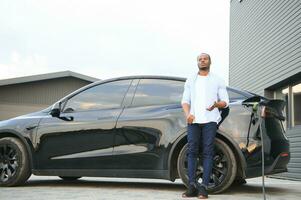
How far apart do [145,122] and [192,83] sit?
32.8 inches

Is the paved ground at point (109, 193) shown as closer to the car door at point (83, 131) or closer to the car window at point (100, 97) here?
the car door at point (83, 131)

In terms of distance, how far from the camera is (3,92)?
24188 mm

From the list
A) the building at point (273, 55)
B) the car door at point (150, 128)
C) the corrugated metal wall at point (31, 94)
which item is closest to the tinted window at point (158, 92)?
the car door at point (150, 128)

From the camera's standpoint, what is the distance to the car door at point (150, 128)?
240 inches

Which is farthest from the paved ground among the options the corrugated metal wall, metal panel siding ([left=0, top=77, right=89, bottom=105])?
metal panel siding ([left=0, top=77, right=89, bottom=105])

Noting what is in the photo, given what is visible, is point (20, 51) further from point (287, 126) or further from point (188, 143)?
point (188, 143)

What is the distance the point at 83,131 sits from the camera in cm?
652

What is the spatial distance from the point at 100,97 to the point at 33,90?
1892 cm

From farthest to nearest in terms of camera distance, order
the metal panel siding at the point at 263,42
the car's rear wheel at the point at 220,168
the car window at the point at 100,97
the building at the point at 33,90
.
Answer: the building at the point at 33,90 → the metal panel siding at the point at 263,42 → the car window at the point at 100,97 → the car's rear wheel at the point at 220,168

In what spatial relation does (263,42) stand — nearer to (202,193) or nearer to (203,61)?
(203,61)

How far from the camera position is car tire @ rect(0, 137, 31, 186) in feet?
22.1

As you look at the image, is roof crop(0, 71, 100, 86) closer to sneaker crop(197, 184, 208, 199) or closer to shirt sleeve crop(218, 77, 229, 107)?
shirt sleeve crop(218, 77, 229, 107)

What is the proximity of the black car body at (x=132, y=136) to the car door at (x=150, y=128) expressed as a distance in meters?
0.01

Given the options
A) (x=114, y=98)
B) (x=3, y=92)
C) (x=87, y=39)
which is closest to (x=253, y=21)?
(x=87, y=39)
